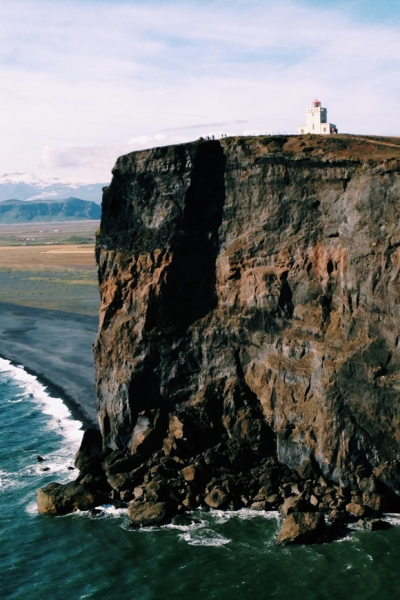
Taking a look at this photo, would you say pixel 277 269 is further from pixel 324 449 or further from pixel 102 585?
pixel 102 585

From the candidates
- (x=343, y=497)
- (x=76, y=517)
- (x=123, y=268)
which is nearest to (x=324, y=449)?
(x=343, y=497)

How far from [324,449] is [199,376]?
42.5ft

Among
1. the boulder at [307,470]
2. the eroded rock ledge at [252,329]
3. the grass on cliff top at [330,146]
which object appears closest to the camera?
the eroded rock ledge at [252,329]

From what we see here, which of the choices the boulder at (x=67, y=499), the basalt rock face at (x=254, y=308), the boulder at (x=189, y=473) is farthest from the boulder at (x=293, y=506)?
the boulder at (x=67, y=499)

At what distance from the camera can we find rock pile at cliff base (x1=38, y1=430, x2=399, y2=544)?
161ft

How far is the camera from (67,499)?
5291cm

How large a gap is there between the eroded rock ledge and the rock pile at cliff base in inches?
5.7

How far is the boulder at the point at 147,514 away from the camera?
164 feet

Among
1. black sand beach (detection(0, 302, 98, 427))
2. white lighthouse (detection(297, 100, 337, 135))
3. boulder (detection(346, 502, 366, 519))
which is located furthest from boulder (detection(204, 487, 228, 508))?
white lighthouse (detection(297, 100, 337, 135))

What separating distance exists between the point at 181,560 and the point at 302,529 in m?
8.20

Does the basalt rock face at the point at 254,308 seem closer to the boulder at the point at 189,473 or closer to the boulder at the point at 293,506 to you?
the boulder at the point at 189,473

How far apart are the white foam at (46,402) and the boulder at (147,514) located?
16984mm

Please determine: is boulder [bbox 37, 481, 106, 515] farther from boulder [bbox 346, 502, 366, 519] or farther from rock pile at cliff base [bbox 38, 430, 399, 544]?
boulder [bbox 346, 502, 366, 519]

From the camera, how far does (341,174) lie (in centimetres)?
5412
